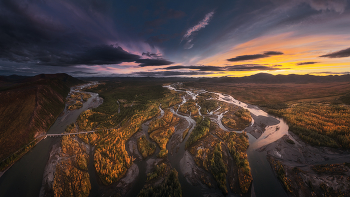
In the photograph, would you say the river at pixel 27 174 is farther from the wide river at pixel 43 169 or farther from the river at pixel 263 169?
the river at pixel 263 169

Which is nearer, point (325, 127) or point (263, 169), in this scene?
point (263, 169)

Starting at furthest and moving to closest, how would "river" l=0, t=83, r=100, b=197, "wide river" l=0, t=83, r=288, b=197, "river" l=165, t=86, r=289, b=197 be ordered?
"river" l=0, t=83, r=100, b=197, "wide river" l=0, t=83, r=288, b=197, "river" l=165, t=86, r=289, b=197

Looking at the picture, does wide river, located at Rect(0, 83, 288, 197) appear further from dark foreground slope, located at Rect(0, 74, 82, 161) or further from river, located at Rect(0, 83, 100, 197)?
dark foreground slope, located at Rect(0, 74, 82, 161)

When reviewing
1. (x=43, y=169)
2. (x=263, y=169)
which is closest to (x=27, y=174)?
(x=43, y=169)

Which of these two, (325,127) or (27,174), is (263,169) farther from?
(27,174)

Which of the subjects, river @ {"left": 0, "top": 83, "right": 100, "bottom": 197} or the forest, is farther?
the forest

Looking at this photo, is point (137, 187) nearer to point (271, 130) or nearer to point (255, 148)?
point (255, 148)

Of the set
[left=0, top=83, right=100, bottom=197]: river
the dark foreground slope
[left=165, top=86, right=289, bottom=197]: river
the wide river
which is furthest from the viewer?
the dark foreground slope

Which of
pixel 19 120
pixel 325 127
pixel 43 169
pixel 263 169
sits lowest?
pixel 43 169

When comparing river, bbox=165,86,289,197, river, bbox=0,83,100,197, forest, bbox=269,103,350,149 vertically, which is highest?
forest, bbox=269,103,350,149

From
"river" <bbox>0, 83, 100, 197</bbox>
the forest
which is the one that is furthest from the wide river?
the forest

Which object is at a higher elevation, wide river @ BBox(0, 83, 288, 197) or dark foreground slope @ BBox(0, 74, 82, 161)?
dark foreground slope @ BBox(0, 74, 82, 161)
